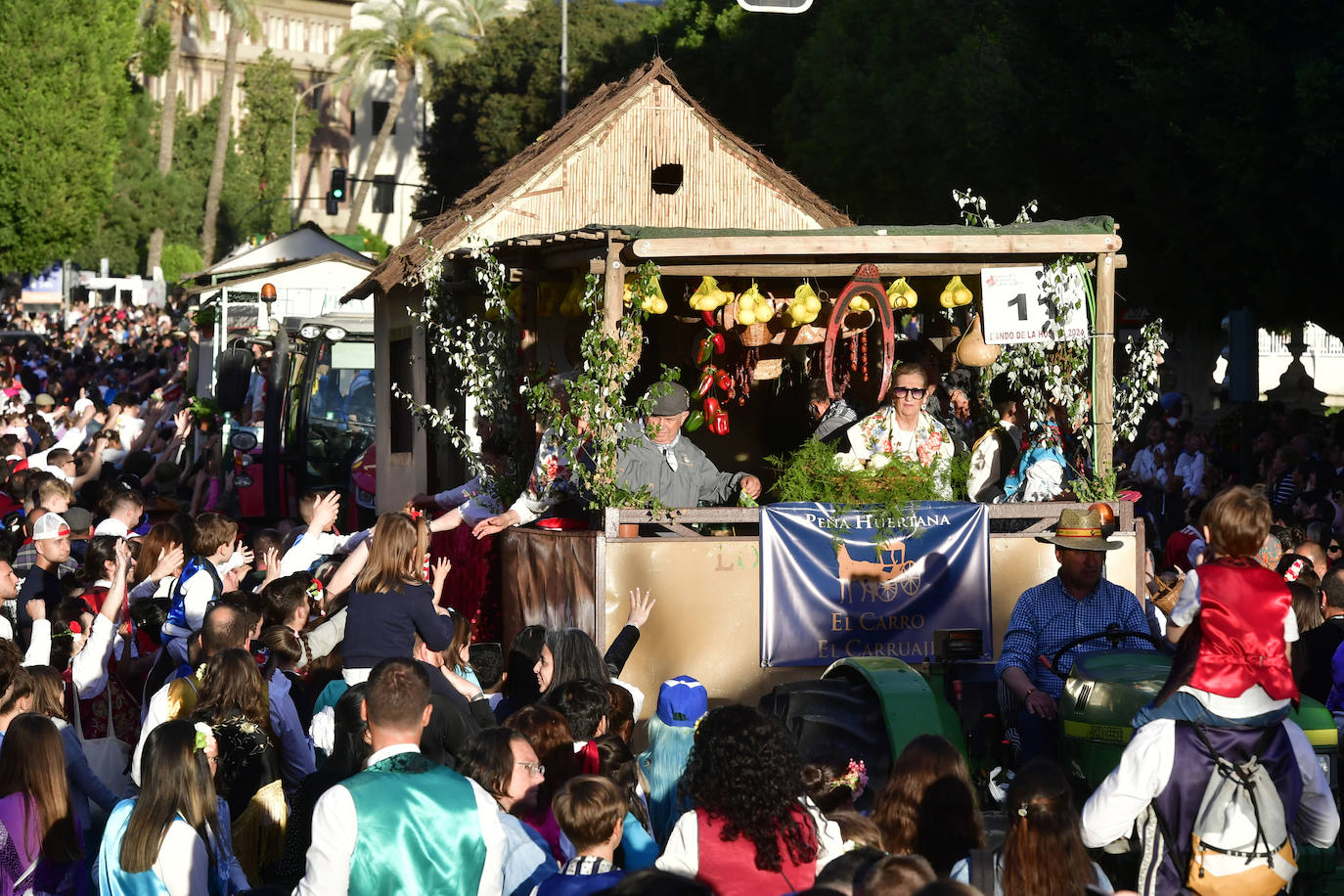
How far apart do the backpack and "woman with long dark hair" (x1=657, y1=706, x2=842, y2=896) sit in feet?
4.00

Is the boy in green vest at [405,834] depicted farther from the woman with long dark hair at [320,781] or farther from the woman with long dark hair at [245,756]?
the woman with long dark hair at [245,756]

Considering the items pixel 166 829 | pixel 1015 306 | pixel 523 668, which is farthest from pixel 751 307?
pixel 166 829

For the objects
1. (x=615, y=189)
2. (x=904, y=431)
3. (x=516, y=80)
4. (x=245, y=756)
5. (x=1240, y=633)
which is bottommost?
(x=245, y=756)

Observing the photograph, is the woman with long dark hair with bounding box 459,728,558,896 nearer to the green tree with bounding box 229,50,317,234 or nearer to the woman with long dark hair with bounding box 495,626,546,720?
the woman with long dark hair with bounding box 495,626,546,720

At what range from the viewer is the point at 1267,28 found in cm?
1639

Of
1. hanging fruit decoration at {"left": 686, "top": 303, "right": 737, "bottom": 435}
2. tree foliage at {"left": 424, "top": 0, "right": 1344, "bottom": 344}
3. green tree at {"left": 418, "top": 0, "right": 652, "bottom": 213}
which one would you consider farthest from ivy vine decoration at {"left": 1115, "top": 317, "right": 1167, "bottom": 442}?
green tree at {"left": 418, "top": 0, "right": 652, "bottom": 213}

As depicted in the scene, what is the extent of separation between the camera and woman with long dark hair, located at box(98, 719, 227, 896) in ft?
17.2

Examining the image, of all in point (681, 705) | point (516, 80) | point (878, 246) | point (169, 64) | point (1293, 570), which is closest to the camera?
point (681, 705)

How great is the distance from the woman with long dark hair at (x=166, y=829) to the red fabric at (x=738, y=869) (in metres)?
1.70

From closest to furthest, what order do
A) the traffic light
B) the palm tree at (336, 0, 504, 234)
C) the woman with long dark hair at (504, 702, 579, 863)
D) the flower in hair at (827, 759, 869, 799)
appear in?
the woman with long dark hair at (504, 702, 579, 863), the flower in hair at (827, 759, 869, 799), the traffic light, the palm tree at (336, 0, 504, 234)

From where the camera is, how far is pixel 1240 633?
5137mm

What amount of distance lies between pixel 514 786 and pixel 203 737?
1154 mm

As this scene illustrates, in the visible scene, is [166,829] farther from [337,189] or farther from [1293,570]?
[337,189]

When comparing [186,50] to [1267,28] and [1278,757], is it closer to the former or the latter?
[1267,28]
